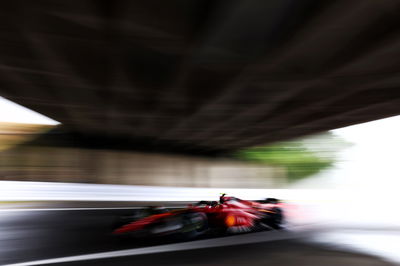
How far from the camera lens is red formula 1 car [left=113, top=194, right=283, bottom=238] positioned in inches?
238

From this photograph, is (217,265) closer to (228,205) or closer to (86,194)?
(228,205)

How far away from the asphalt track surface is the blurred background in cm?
3

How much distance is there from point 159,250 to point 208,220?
147 centimetres

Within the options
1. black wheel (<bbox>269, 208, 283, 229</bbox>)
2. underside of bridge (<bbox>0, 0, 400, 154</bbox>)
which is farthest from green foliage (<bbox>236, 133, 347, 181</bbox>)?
black wheel (<bbox>269, 208, 283, 229</bbox>)

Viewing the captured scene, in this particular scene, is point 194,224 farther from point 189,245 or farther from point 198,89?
point 198,89

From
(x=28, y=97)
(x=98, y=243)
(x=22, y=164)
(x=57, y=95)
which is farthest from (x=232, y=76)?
(x=22, y=164)

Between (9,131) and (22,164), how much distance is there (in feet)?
6.01

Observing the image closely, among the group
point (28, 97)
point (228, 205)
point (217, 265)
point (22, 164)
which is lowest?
point (217, 265)

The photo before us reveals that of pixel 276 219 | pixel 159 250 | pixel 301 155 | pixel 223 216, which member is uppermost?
pixel 301 155

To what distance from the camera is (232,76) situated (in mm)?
6133

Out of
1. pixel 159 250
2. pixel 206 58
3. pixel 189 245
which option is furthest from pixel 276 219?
pixel 206 58

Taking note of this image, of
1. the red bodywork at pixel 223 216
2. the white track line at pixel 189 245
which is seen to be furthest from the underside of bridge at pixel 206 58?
the white track line at pixel 189 245

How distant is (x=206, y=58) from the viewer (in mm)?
5367

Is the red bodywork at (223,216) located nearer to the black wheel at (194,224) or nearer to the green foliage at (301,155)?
the black wheel at (194,224)
